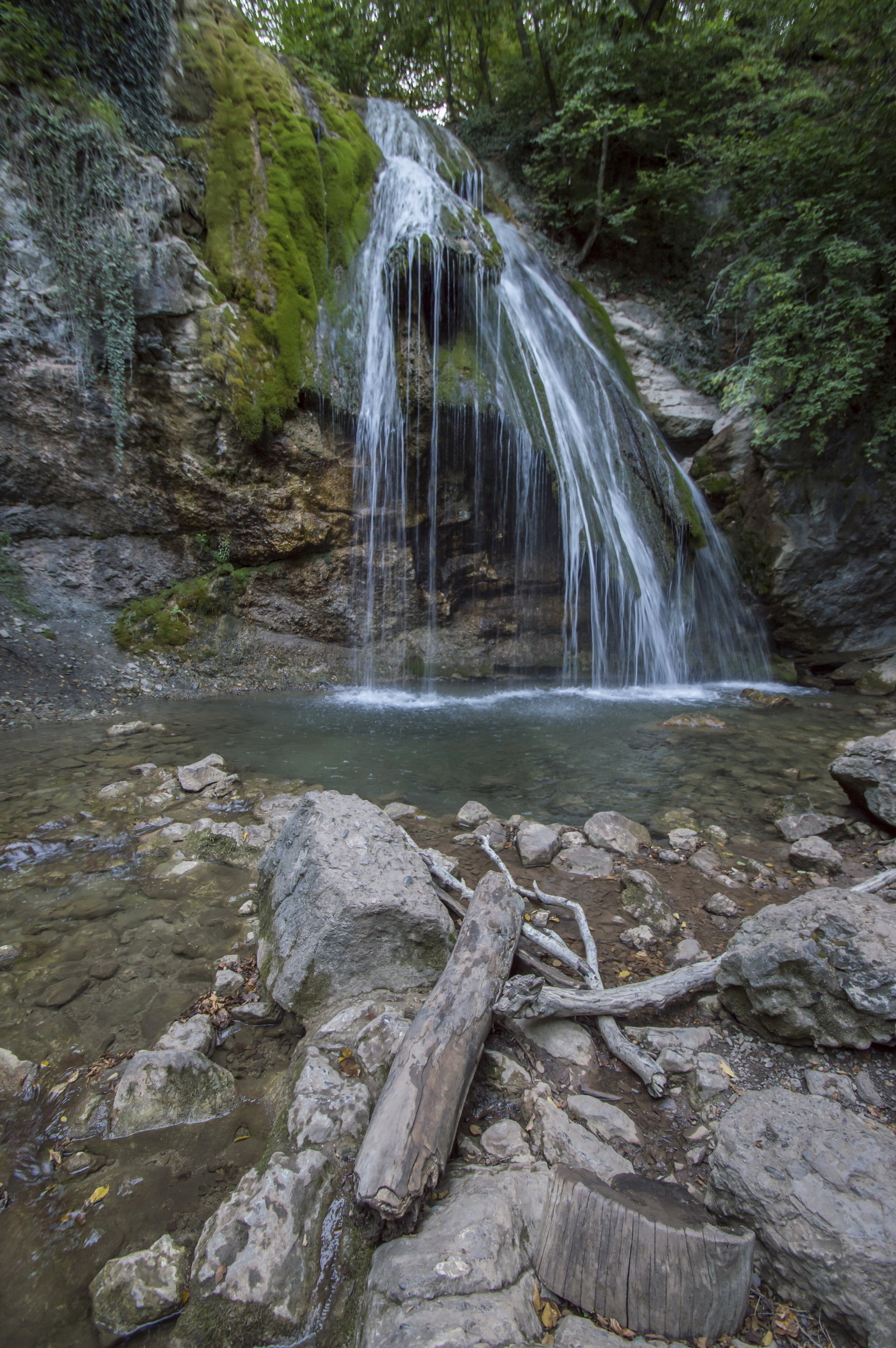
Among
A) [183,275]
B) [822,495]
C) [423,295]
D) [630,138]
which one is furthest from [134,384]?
[630,138]

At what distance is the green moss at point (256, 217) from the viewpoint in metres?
7.49

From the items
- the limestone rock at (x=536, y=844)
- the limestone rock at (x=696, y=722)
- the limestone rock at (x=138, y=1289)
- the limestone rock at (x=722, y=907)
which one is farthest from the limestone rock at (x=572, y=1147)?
the limestone rock at (x=696, y=722)

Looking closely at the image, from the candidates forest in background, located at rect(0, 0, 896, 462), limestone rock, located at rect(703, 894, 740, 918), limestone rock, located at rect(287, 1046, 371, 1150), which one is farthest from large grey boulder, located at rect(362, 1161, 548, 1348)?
forest in background, located at rect(0, 0, 896, 462)

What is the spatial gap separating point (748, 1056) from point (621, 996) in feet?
1.39

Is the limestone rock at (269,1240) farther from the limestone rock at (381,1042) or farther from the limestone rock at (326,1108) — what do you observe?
the limestone rock at (381,1042)

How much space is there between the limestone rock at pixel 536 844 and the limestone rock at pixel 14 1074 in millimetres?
2430

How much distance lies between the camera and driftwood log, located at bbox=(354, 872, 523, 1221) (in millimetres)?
1343

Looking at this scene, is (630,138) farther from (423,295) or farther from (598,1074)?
(598,1074)

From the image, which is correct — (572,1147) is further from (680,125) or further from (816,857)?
(680,125)

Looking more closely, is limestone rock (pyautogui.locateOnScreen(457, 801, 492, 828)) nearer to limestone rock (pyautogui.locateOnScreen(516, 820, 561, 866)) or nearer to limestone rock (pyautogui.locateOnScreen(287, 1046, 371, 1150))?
limestone rock (pyautogui.locateOnScreen(516, 820, 561, 866))

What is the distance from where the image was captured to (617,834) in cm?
372

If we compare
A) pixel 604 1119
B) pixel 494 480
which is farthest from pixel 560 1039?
pixel 494 480

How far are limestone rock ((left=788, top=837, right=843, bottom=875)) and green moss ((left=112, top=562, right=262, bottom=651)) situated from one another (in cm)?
753

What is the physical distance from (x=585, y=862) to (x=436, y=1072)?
79.3 inches
